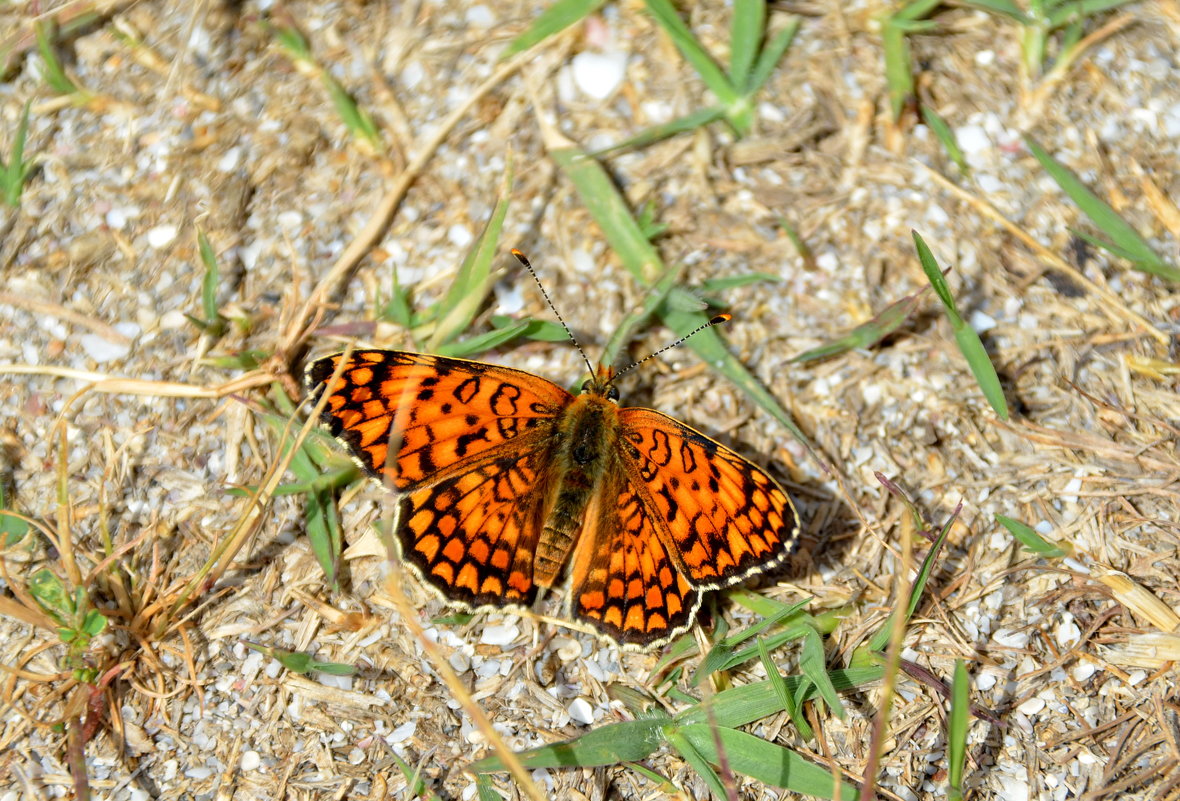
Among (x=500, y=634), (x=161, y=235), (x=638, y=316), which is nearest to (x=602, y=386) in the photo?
(x=638, y=316)

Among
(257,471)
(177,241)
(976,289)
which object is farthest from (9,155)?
(976,289)

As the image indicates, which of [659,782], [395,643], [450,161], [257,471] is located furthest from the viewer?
[450,161]

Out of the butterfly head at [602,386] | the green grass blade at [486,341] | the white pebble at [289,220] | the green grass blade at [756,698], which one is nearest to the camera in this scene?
the green grass blade at [756,698]

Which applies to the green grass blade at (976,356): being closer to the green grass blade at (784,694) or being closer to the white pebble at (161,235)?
the green grass blade at (784,694)

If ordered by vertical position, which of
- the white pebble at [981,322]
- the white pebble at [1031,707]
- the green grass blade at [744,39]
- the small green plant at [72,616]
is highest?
the green grass blade at [744,39]

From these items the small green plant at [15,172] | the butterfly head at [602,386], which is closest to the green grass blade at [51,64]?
the small green plant at [15,172]

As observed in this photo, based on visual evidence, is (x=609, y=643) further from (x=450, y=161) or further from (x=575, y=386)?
(x=450, y=161)

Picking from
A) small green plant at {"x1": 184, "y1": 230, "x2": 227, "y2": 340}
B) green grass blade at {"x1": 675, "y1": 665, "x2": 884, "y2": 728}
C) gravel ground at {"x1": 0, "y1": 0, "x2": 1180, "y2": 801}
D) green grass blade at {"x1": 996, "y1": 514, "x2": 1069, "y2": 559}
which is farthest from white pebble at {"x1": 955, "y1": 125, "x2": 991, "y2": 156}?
small green plant at {"x1": 184, "y1": 230, "x2": 227, "y2": 340}

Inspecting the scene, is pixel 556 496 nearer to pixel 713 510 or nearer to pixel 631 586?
pixel 631 586
